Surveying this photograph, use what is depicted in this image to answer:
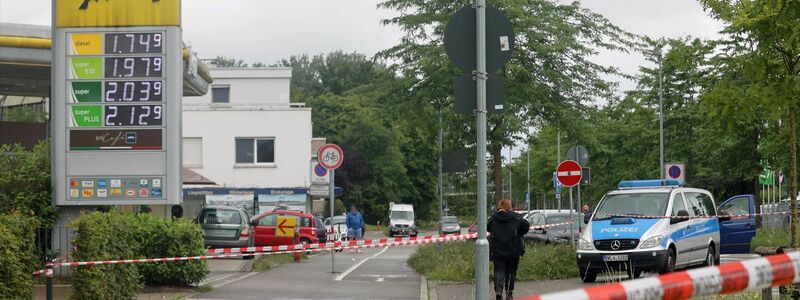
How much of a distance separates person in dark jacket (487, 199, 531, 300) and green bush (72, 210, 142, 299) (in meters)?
4.94

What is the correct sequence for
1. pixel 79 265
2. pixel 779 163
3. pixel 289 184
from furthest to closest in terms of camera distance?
pixel 289 184 < pixel 779 163 < pixel 79 265

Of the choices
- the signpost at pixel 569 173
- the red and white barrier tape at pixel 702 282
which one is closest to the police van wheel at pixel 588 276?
the signpost at pixel 569 173

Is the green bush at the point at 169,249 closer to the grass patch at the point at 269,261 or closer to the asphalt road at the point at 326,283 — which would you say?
the asphalt road at the point at 326,283

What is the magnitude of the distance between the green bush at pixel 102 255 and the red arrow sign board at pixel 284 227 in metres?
16.4

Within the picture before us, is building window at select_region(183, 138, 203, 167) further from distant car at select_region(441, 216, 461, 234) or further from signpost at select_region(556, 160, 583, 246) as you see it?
signpost at select_region(556, 160, 583, 246)

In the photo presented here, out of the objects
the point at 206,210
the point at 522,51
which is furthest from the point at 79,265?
the point at 206,210

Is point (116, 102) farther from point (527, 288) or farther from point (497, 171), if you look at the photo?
point (497, 171)

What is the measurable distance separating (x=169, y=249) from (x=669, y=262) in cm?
789

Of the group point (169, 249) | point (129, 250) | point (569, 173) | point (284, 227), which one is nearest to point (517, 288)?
point (569, 173)

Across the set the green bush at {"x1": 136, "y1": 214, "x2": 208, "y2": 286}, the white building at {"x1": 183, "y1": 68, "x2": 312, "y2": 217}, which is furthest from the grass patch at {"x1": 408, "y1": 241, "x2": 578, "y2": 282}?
the white building at {"x1": 183, "y1": 68, "x2": 312, "y2": 217}

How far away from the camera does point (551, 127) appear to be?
80.6ft

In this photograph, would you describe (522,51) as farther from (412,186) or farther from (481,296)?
(412,186)

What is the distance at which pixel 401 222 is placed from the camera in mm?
66750

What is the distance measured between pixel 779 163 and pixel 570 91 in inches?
259
